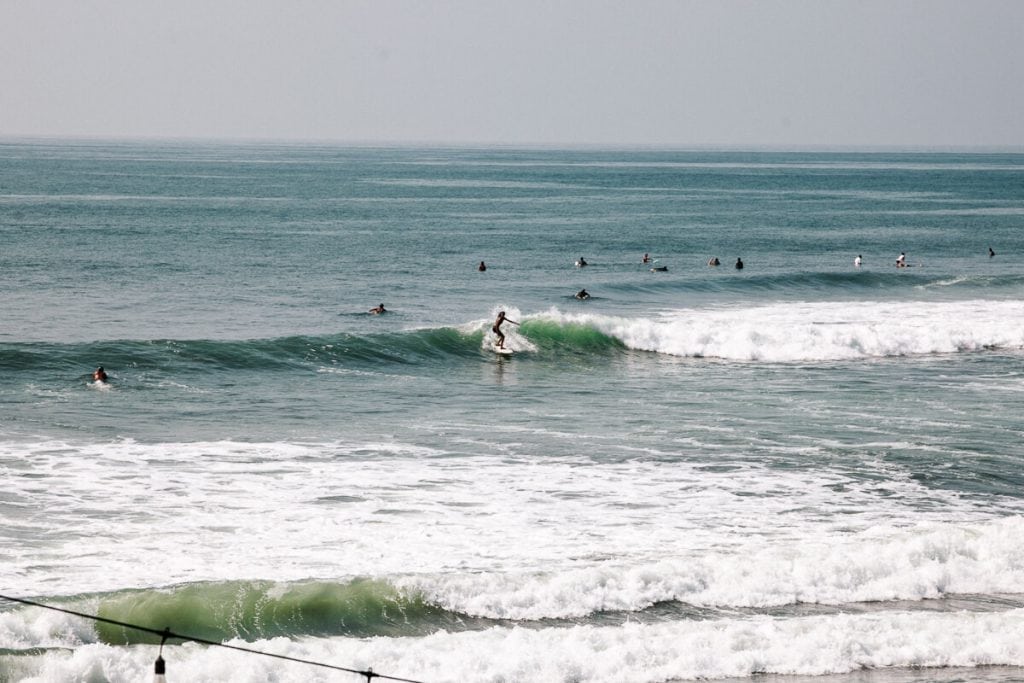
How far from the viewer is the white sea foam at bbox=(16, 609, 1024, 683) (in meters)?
14.0

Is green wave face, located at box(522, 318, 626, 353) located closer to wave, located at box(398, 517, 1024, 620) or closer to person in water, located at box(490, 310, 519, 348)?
person in water, located at box(490, 310, 519, 348)

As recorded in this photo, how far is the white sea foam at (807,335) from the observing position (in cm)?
3722

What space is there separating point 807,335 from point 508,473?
1850 cm

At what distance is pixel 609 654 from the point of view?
14773 mm

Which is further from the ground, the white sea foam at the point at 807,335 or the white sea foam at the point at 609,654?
the white sea foam at the point at 807,335

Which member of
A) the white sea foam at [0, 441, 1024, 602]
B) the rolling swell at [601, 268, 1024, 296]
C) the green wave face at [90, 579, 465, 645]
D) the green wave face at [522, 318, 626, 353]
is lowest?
the green wave face at [90, 579, 465, 645]

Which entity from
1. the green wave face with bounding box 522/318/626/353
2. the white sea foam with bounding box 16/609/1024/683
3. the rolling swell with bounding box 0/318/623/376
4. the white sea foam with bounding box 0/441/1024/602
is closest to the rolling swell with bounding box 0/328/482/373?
the rolling swell with bounding box 0/318/623/376

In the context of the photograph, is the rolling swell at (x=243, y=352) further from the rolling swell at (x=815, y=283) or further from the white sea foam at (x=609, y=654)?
the white sea foam at (x=609, y=654)

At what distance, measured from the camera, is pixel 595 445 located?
2486 centimetres

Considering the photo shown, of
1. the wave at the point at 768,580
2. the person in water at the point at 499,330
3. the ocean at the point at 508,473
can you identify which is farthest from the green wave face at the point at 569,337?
the wave at the point at 768,580

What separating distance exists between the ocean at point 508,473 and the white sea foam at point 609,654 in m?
0.04

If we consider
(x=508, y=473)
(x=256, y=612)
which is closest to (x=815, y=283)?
(x=508, y=473)

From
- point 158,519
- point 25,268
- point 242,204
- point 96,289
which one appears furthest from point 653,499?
point 242,204

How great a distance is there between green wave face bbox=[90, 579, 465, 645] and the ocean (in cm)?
4
